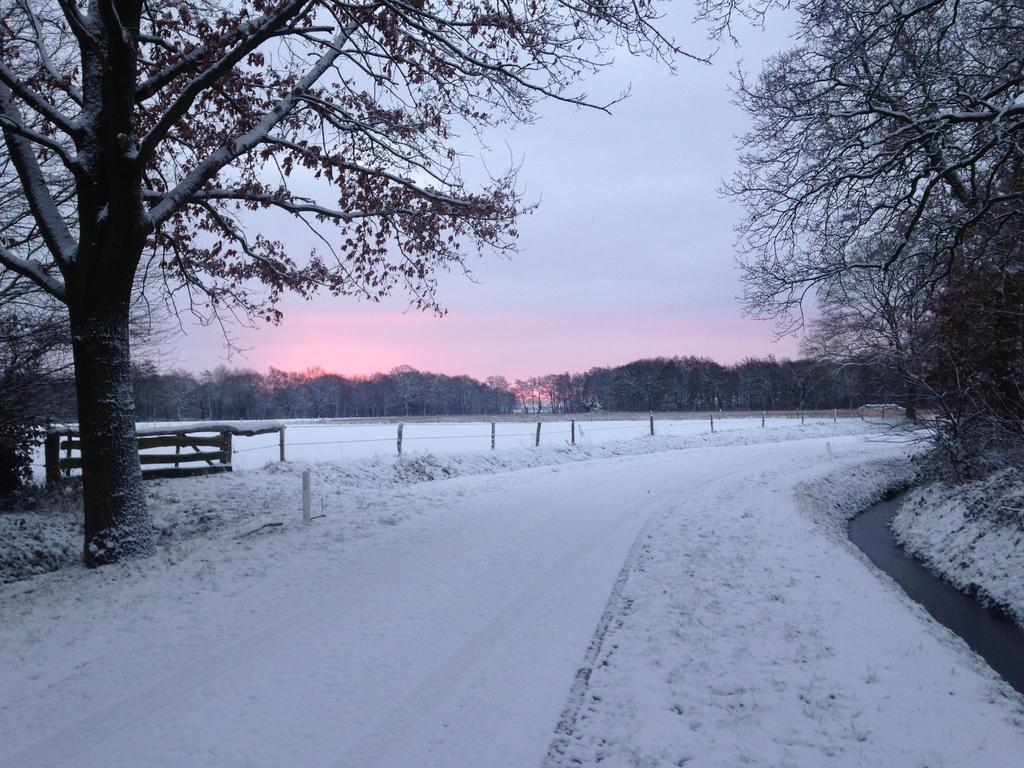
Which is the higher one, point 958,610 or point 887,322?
point 887,322

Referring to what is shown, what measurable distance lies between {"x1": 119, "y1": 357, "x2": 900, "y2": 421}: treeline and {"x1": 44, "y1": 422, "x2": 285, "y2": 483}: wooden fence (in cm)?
7993

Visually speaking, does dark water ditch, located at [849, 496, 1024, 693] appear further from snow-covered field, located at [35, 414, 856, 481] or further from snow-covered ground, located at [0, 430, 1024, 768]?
snow-covered field, located at [35, 414, 856, 481]

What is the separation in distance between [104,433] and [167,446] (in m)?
7.22

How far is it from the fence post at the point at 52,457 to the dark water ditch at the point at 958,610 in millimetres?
15407

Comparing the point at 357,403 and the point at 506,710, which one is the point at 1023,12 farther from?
the point at 357,403

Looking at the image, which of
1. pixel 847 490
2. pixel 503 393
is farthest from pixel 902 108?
pixel 503 393

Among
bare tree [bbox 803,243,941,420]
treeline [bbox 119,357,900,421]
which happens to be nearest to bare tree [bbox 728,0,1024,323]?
bare tree [bbox 803,243,941,420]

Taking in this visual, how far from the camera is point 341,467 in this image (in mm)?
16547

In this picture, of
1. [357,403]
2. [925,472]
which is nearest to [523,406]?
[357,403]

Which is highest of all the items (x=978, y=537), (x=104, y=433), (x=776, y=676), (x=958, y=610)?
(x=104, y=433)

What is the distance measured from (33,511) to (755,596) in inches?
468

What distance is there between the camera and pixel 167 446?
14.8 meters

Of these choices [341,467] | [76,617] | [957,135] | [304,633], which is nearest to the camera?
[304,633]

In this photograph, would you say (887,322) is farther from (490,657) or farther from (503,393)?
(503,393)
